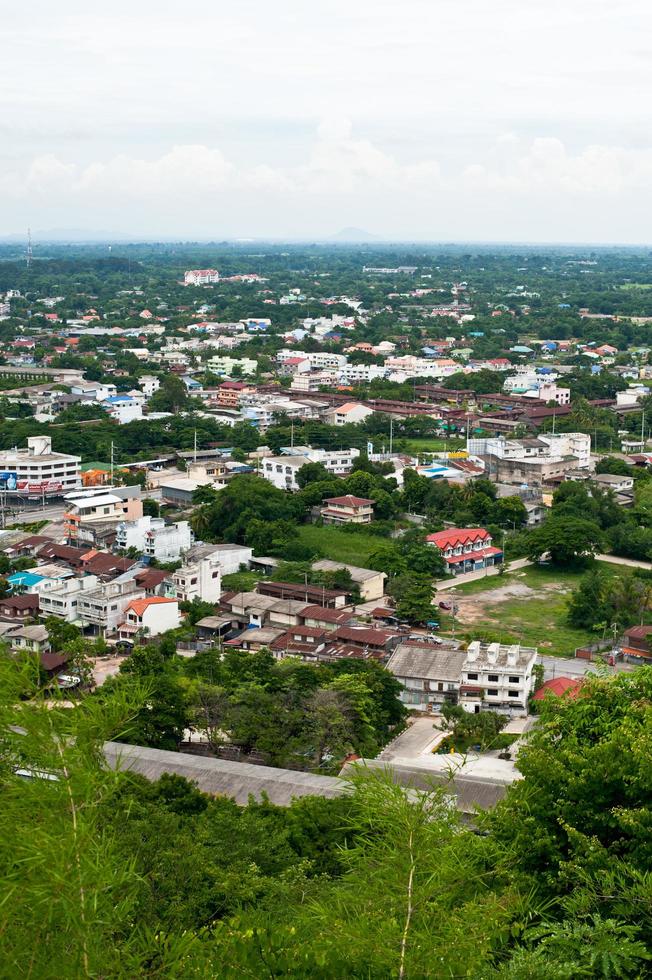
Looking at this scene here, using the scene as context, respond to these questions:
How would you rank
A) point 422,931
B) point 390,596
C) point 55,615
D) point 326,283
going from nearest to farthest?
point 422,931
point 55,615
point 390,596
point 326,283

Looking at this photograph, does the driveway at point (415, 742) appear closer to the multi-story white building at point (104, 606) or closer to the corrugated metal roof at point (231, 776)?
the corrugated metal roof at point (231, 776)

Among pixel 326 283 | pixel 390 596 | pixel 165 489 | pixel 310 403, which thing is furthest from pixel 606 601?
pixel 326 283

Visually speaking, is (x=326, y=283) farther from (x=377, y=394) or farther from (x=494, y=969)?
(x=494, y=969)

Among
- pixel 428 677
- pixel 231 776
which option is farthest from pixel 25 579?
pixel 231 776

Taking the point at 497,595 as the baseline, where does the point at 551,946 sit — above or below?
above

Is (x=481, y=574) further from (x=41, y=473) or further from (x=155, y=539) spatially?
(x=41, y=473)

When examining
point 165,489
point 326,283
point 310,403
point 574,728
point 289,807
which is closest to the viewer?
point 574,728

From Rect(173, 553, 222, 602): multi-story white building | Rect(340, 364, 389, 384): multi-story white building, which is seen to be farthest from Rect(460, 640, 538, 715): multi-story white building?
Rect(340, 364, 389, 384): multi-story white building

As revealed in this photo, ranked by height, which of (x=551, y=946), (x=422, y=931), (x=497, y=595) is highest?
(x=422, y=931)
